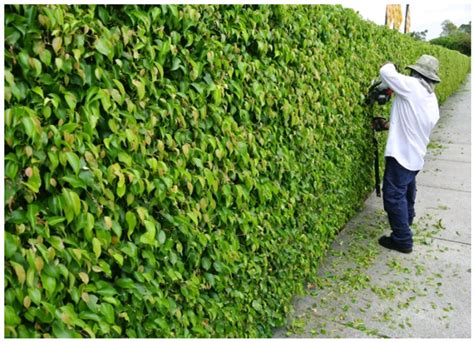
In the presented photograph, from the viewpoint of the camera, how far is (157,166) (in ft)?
6.34

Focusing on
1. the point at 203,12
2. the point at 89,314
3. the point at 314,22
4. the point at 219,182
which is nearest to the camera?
the point at 89,314

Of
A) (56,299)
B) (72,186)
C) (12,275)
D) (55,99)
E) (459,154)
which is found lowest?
(459,154)

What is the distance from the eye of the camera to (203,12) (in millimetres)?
2176

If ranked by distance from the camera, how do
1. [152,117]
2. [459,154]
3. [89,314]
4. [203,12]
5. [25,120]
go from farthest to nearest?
1. [459,154]
2. [203,12]
3. [152,117]
4. [89,314]
5. [25,120]

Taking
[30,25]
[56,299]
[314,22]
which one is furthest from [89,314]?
[314,22]

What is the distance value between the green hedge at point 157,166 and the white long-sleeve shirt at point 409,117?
1.17 meters

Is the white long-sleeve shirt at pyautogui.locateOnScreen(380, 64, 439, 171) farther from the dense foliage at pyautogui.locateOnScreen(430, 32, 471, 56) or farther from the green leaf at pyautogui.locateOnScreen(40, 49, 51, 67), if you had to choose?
the dense foliage at pyautogui.locateOnScreen(430, 32, 471, 56)

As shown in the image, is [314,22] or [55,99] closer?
[55,99]

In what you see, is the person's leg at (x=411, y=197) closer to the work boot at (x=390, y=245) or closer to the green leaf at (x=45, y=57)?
the work boot at (x=390, y=245)

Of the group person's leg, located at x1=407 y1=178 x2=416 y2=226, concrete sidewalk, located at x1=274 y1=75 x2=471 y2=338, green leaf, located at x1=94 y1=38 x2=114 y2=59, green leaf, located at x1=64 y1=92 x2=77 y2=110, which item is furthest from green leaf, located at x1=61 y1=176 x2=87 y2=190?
person's leg, located at x1=407 y1=178 x2=416 y2=226

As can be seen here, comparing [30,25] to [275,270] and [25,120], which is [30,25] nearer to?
[25,120]

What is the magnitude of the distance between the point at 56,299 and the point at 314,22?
9.05 feet

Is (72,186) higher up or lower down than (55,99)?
lower down

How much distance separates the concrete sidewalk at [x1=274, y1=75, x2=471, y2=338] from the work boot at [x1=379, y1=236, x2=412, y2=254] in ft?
0.20
